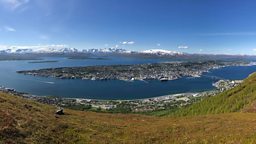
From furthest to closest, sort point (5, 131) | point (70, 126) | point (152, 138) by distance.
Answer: point (70, 126), point (152, 138), point (5, 131)

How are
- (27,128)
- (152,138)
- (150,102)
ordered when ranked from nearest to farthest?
(27,128) → (152,138) → (150,102)

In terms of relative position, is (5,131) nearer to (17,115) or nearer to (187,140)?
(17,115)

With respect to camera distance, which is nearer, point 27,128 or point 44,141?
point 44,141

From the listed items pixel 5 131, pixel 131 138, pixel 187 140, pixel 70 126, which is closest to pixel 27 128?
pixel 5 131

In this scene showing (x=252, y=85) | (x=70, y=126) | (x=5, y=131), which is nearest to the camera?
(x=5, y=131)

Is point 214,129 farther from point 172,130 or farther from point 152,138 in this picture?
point 152,138

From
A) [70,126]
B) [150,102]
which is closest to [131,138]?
[70,126]

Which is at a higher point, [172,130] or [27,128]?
[27,128]

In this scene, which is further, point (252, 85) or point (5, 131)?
point (252, 85)

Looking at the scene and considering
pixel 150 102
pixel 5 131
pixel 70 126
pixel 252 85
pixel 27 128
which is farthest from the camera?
pixel 150 102
